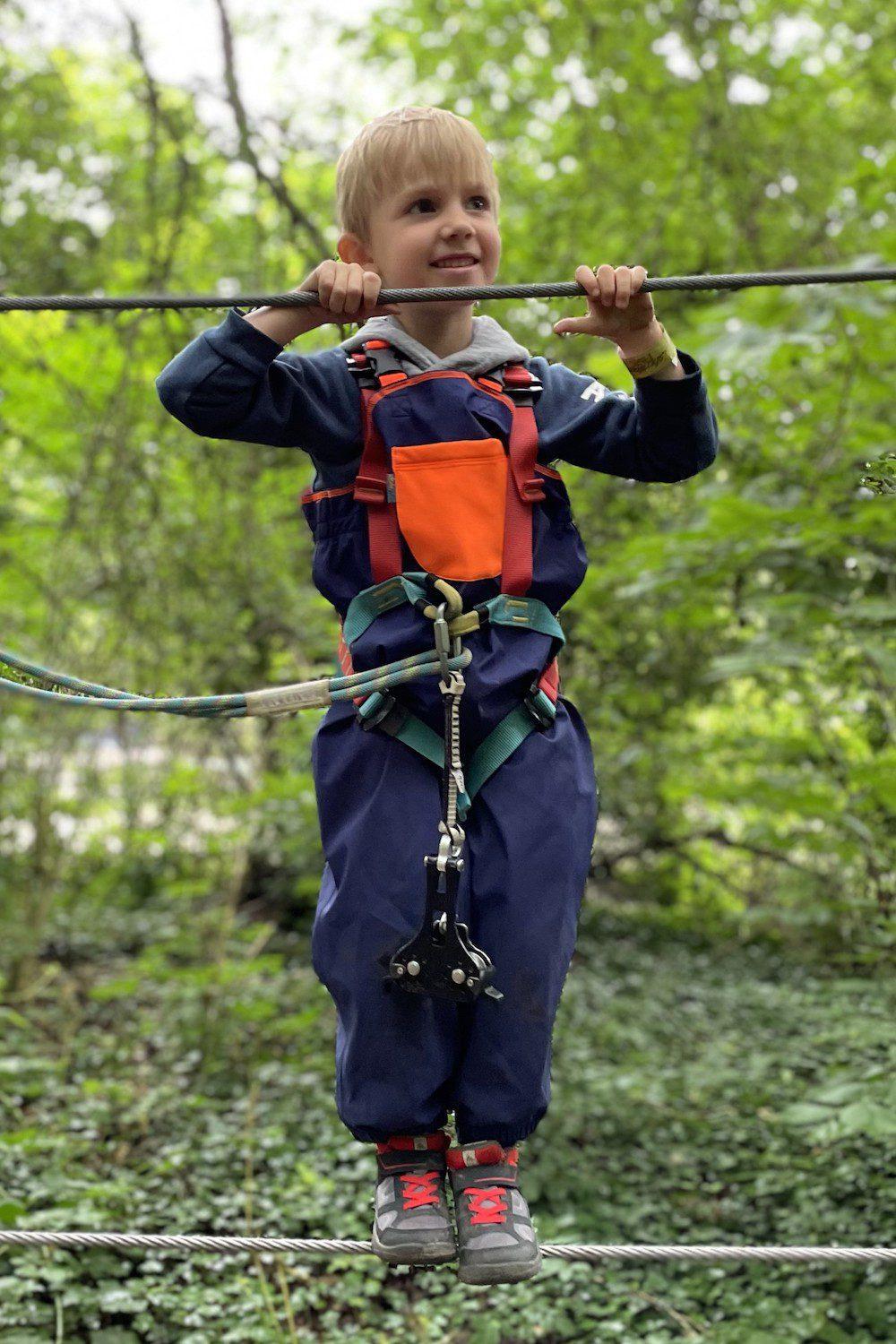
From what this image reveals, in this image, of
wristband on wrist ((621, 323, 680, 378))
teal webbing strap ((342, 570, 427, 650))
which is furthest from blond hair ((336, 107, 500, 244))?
teal webbing strap ((342, 570, 427, 650))

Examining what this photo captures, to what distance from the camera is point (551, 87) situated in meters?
5.89

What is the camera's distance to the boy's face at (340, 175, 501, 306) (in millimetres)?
1714

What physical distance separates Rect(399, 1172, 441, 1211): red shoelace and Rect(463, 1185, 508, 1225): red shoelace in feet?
0.14

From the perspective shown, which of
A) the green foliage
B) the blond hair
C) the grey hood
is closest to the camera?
the blond hair

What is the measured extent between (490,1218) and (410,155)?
1372 millimetres

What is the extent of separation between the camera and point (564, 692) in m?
4.99

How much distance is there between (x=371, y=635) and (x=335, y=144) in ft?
11.2

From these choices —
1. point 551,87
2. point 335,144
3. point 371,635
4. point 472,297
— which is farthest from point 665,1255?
point 551,87

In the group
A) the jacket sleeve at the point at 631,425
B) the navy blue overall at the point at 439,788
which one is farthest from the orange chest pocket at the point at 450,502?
the jacket sleeve at the point at 631,425

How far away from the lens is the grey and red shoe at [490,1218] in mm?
1668

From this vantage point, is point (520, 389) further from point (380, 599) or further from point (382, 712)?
point (382, 712)

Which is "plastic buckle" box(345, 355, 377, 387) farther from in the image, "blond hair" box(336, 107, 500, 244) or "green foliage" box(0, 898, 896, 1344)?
"green foliage" box(0, 898, 896, 1344)

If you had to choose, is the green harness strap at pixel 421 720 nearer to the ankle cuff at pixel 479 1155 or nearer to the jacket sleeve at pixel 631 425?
the jacket sleeve at pixel 631 425

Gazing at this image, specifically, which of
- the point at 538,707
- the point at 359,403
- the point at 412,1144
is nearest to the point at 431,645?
the point at 538,707
